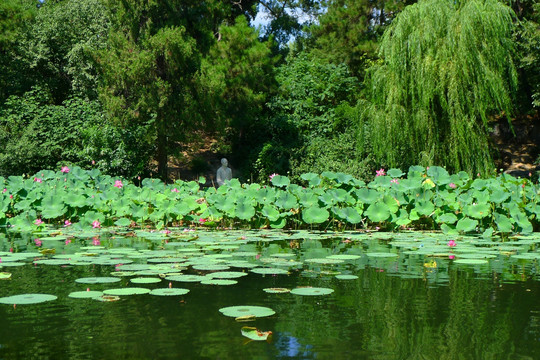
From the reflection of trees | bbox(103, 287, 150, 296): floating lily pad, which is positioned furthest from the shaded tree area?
bbox(103, 287, 150, 296): floating lily pad

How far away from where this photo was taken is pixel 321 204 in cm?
596

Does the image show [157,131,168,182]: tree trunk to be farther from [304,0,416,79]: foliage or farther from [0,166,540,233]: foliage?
[0,166,540,233]: foliage

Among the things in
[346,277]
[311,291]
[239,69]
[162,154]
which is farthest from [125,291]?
[239,69]

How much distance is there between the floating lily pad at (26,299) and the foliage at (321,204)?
3366mm

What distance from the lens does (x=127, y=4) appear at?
1554 cm

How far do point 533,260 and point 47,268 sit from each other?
3186 mm

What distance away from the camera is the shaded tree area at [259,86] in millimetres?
11492

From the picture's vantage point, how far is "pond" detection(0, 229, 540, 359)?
1785 millimetres

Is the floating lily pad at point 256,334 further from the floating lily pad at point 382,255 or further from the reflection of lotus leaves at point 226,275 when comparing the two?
the floating lily pad at point 382,255

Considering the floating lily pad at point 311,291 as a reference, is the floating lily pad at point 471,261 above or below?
above

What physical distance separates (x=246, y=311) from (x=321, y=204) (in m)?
3.82

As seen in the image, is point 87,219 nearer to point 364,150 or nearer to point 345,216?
point 345,216

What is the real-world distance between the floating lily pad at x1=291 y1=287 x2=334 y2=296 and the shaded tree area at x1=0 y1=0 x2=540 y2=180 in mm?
9283

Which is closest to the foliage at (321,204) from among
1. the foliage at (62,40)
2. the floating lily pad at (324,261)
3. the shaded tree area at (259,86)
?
the floating lily pad at (324,261)
